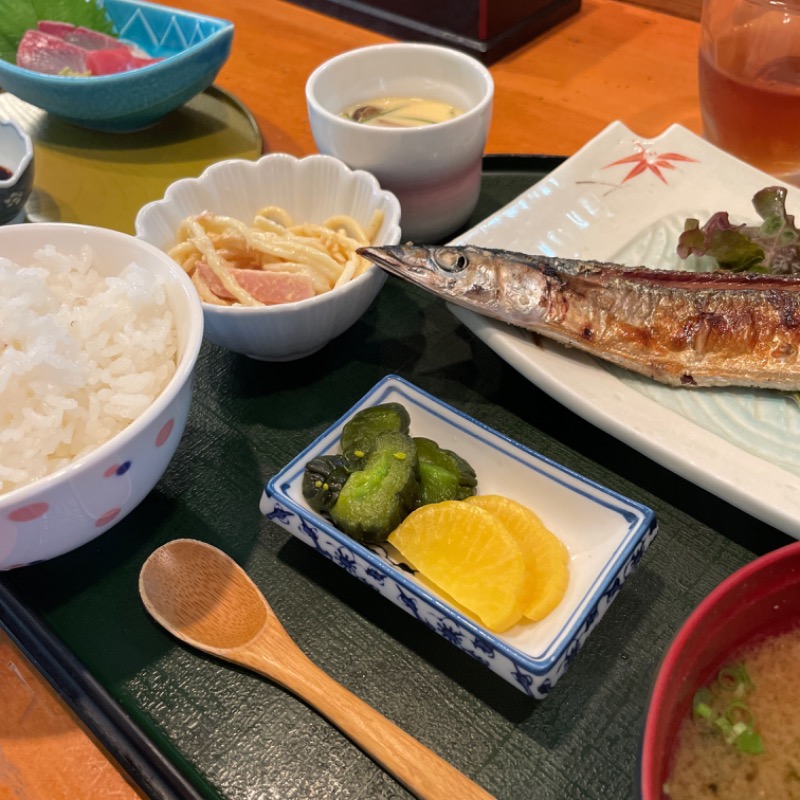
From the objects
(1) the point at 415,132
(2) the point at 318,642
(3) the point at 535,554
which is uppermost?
(1) the point at 415,132

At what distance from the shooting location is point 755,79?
1.61 m

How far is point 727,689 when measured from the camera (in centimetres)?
73

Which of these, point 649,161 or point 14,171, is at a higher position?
point 649,161

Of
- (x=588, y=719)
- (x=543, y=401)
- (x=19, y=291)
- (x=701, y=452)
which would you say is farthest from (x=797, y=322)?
(x=19, y=291)

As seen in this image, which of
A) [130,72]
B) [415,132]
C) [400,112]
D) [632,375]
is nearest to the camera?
[632,375]

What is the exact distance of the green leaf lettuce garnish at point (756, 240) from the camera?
4.53 ft

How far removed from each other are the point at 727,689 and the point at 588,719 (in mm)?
201

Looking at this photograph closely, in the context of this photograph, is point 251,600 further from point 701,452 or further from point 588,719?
point 701,452

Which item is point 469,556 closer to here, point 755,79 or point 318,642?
point 318,642

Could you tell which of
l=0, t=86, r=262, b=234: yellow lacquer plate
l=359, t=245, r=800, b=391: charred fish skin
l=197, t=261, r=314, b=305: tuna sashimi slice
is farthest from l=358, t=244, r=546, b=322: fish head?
l=0, t=86, r=262, b=234: yellow lacquer plate

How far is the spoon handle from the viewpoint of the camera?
0.79m

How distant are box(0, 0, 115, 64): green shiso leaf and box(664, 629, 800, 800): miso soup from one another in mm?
2421

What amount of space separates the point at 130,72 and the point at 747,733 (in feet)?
6.28

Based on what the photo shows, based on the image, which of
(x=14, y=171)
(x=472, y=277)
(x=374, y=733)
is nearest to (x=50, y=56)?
(x=14, y=171)
